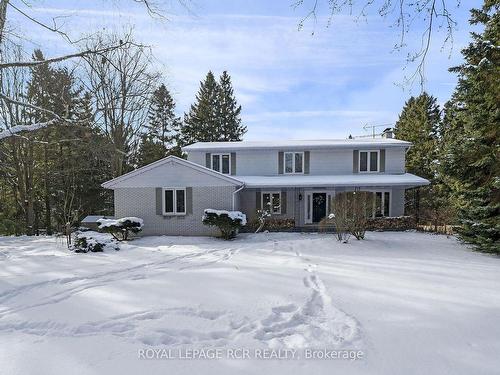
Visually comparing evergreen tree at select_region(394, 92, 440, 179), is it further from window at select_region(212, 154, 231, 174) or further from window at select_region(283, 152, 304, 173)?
window at select_region(212, 154, 231, 174)

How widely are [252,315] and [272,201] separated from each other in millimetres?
14334

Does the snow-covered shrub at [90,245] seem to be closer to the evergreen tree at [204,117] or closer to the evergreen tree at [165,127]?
the evergreen tree at [165,127]

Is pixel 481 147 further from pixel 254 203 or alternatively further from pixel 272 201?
pixel 254 203

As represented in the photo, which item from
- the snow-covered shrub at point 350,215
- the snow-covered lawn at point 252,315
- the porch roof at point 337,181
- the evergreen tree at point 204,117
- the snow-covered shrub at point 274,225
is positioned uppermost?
the evergreen tree at point 204,117

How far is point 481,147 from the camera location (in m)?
10.8

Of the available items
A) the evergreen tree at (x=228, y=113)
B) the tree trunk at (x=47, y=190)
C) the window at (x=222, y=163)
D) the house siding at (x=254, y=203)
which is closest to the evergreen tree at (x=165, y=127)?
the evergreen tree at (x=228, y=113)

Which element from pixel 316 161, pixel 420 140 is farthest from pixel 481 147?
pixel 420 140

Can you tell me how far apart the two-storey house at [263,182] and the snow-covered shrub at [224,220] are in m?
1.04

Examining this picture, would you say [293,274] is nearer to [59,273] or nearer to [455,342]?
[455,342]

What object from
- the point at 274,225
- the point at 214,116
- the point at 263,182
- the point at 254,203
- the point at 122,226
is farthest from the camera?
the point at 214,116

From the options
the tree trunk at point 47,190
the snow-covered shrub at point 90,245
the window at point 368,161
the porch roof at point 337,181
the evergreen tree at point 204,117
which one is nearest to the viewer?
the snow-covered shrub at point 90,245

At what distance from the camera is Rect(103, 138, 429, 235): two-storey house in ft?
51.8

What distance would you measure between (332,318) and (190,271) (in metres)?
4.14

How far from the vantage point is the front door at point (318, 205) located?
745 inches
